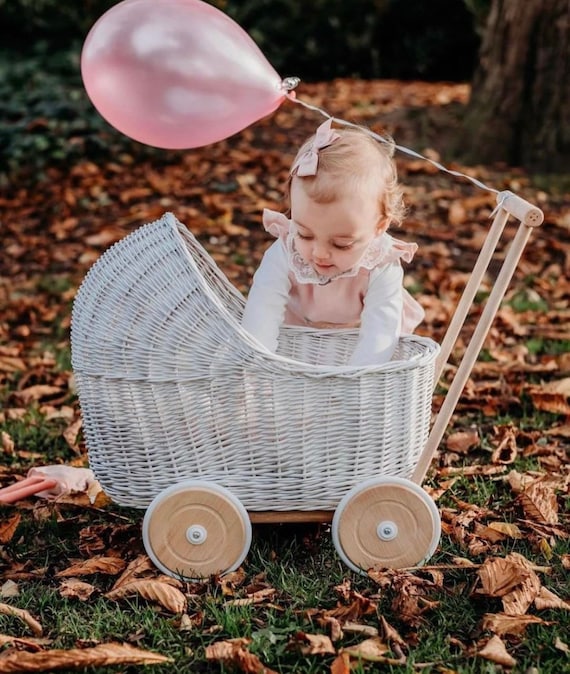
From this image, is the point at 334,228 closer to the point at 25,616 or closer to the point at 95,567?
the point at 95,567

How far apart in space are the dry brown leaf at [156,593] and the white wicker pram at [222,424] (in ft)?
0.34

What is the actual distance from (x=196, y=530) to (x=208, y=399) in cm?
33

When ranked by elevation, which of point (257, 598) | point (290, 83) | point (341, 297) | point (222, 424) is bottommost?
point (257, 598)

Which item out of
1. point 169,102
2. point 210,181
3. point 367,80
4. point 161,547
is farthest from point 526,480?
point 367,80

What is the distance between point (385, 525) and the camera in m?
2.60

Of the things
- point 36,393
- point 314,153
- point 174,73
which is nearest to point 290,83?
point 314,153

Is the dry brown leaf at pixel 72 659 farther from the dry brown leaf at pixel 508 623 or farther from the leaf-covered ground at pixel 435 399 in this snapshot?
the dry brown leaf at pixel 508 623

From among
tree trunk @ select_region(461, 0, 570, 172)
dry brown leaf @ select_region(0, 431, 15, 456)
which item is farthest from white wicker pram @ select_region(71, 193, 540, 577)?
tree trunk @ select_region(461, 0, 570, 172)

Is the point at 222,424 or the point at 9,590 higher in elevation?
the point at 222,424

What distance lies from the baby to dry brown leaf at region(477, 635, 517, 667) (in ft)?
2.65

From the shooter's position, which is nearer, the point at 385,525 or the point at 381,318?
the point at 385,525

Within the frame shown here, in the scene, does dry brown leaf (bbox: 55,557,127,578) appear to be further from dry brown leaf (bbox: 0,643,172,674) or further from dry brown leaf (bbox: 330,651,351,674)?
dry brown leaf (bbox: 330,651,351,674)

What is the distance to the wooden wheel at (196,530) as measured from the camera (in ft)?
8.45

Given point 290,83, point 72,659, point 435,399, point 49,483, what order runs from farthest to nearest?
1. point 435,399
2. point 49,483
3. point 290,83
4. point 72,659
